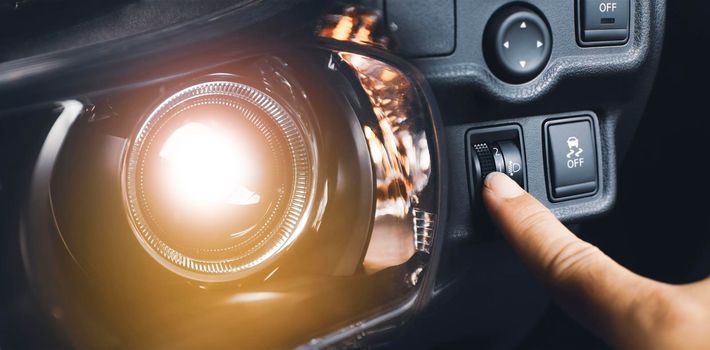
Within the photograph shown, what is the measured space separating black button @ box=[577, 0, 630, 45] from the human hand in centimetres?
19

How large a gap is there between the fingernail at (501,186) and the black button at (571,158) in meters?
0.07

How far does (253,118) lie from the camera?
714mm

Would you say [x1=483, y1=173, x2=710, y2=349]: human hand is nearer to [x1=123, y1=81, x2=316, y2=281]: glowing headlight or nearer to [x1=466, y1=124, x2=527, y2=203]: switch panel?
[x1=466, y1=124, x2=527, y2=203]: switch panel

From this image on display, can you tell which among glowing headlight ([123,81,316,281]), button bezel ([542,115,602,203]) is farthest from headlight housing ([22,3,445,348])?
button bezel ([542,115,602,203])

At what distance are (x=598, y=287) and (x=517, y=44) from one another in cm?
26

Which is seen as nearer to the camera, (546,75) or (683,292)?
(683,292)

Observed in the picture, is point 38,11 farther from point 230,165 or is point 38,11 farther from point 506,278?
point 506,278

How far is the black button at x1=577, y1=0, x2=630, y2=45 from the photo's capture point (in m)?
0.76

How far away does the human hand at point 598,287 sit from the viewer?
0.54 m

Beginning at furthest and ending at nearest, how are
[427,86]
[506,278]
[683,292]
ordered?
1. [506,278]
2. [427,86]
3. [683,292]

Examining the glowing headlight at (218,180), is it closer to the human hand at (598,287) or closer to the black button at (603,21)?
the human hand at (598,287)

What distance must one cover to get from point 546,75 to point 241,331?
0.41 metres

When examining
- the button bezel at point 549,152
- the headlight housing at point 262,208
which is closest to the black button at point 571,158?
the button bezel at point 549,152

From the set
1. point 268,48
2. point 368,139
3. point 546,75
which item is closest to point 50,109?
point 268,48
